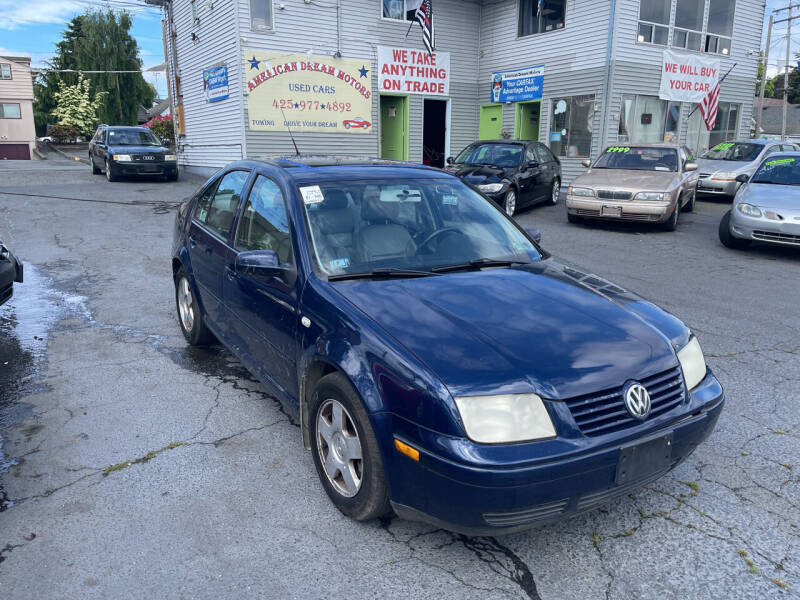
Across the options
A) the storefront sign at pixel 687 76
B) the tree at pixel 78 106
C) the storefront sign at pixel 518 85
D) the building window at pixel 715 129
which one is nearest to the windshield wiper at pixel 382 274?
the storefront sign at pixel 518 85

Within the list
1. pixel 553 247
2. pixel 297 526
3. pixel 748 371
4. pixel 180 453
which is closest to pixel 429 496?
pixel 297 526

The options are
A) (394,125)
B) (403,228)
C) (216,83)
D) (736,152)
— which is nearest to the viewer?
(403,228)

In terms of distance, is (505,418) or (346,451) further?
(346,451)

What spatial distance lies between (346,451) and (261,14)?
16097 millimetres

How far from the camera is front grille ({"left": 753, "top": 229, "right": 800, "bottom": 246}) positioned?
8.41 meters

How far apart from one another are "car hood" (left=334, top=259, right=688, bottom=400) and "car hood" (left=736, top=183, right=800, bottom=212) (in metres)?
6.89

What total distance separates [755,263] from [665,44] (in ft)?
37.4

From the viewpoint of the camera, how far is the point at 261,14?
52.5 feet

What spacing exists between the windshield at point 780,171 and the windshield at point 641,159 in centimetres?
187

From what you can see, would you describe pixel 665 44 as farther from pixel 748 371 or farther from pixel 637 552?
pixel 637 552

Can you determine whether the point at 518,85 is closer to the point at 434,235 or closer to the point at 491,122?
the point at 491,122

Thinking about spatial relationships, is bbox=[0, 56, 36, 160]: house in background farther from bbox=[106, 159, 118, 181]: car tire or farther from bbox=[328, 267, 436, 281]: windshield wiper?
bbox=[328, 267, 436, 281]: windshield wiper

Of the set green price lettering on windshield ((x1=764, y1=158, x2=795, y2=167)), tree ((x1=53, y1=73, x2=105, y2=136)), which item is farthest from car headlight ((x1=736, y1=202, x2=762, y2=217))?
tree ((x1=53, y1=73, x2=105, y2=136))

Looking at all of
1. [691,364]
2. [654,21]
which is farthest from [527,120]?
[691,364]
